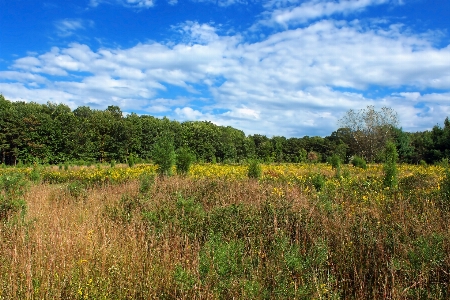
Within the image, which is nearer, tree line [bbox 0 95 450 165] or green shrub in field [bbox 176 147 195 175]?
green shrub in field [bbox 176 147 195 175]

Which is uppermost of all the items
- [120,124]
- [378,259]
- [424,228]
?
[120,124]

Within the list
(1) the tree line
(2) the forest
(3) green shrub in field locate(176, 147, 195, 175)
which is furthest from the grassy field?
(1) the tree line

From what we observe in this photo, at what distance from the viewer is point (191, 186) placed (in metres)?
8.36

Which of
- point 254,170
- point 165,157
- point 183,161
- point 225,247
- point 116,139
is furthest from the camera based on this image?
point 116,139

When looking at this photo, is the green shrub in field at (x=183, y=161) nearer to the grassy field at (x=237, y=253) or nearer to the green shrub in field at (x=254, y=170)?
the green shrub in field at (x=254, y=170)

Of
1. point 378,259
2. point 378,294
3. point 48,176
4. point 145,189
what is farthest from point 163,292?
point 48,176

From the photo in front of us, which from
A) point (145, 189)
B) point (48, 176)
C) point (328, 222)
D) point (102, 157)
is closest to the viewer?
Answer: point (328, 222)

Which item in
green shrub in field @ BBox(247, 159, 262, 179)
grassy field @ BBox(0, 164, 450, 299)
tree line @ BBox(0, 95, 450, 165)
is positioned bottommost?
grassy field @ BBox(0, 164, 450, 299)

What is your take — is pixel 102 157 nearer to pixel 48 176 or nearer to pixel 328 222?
pixel 48 176

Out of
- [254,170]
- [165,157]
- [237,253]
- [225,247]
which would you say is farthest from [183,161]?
[225,247]

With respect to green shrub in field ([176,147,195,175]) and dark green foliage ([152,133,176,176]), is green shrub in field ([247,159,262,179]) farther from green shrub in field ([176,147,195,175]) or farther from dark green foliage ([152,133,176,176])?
dark green foliage ([152,133,176,176])

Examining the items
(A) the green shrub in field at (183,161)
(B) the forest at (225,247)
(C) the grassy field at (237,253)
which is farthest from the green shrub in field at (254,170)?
(C) the grassy field at (237,253)

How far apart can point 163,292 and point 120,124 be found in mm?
37200

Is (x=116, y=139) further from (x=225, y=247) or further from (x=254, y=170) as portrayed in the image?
(x=225, y=247)
